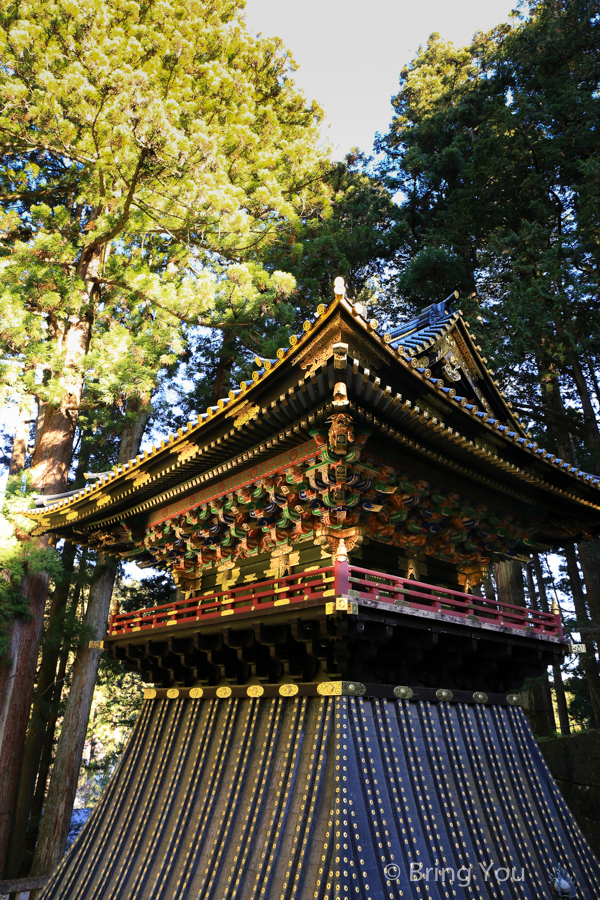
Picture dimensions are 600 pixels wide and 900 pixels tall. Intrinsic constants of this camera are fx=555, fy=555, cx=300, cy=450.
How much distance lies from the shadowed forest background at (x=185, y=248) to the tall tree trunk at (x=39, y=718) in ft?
0.22

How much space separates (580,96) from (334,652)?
17.2 meters

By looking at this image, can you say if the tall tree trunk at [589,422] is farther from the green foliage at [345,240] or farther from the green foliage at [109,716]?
the green foliage at [109,716]

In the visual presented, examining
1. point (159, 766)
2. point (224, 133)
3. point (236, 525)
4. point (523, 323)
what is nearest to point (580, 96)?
point (523, 323)

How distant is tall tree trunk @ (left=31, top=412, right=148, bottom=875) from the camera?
11680 mm

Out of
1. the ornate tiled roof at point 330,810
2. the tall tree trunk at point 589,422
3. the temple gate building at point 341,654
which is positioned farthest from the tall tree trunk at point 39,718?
the tall tree trunk at point 589,422

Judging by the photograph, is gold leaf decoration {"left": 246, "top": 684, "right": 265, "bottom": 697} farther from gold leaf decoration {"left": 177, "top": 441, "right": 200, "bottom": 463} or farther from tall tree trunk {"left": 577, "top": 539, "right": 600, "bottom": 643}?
tall tree trunk {"left": 577, "top": 539, "right": 600, "bottom": 643}

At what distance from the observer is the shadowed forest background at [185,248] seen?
38.2 ft

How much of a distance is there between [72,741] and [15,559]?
4.57m

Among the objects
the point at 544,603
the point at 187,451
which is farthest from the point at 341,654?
the point at 544,603

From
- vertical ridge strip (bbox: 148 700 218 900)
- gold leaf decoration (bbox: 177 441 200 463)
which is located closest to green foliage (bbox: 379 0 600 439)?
gold leaf decoration (bbox: 177 441 200 463)

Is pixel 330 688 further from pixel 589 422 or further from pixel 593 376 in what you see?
pixel 593 376

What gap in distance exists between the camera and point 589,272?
14.3 metres

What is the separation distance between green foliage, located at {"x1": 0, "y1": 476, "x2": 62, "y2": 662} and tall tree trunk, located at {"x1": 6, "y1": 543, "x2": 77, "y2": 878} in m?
1.51

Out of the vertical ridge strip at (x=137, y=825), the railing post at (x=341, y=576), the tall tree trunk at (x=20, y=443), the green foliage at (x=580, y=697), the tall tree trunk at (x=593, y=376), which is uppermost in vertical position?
the tall tree trunk at (x=593, y=376)
